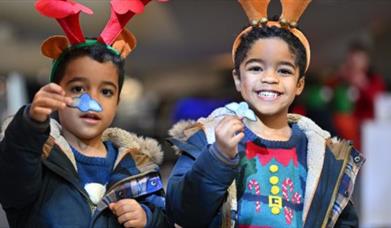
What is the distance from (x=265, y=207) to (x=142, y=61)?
7750 millimetres

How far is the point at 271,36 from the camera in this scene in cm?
164

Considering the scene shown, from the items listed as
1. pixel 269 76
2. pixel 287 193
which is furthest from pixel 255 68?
pixel 287 193

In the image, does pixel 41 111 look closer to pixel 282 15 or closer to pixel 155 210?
pixel 155 210

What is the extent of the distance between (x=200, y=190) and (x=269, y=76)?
313 mm

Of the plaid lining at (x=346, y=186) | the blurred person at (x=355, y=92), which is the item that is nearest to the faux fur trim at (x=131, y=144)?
the plaid lining at (x=346, y=186)

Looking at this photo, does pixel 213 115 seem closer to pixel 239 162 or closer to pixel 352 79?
pixel 239 162

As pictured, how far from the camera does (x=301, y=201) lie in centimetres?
163

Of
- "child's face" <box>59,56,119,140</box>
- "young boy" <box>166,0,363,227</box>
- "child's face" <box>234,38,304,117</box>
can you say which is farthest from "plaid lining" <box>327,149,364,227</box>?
"child's face" <box>59,56,119,140</box>

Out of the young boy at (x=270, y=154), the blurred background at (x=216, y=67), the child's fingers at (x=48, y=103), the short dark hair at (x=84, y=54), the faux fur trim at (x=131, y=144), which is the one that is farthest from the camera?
the blurred background at (x=216, y=67)

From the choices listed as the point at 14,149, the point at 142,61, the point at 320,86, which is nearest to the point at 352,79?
the point at 320,86

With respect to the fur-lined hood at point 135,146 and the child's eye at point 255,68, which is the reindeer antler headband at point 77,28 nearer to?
the fur-lined hood at point 135,146

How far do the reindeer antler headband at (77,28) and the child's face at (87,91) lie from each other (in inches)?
1.9


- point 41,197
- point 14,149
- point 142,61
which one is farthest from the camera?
point 142,61

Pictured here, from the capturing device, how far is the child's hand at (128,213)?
160 cm
